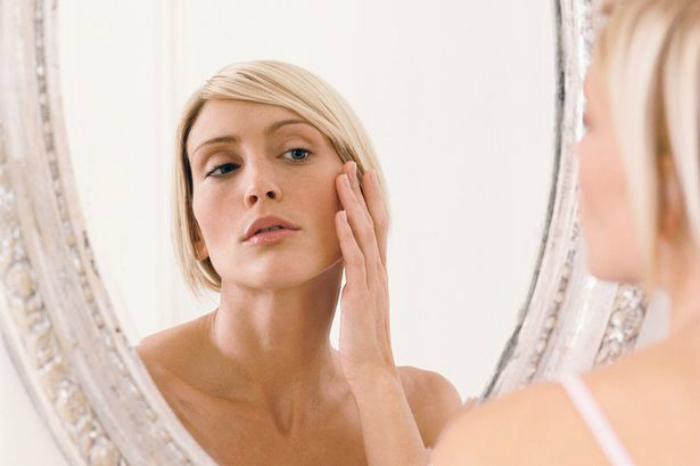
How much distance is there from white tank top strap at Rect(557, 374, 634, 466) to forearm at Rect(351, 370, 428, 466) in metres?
0.33

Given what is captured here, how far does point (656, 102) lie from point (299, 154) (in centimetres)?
33

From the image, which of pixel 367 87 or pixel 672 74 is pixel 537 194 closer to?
pixel 367 87

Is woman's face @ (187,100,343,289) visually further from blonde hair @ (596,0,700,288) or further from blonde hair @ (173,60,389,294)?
blonde hair @ (596,0,700,288)

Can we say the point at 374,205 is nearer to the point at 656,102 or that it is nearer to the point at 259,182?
the point at 259,182

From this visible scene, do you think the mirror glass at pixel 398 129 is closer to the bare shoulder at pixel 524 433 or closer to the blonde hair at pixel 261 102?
the blonde hair at pixel 261 102

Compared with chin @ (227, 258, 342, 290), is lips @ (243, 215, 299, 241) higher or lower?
higher

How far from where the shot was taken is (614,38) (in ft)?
1.52

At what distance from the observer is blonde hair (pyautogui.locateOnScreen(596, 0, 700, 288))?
0.45 meters

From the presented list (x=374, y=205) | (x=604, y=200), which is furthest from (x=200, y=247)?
(x=604, y=200)

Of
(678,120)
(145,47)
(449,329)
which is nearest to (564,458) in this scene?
(678,120)

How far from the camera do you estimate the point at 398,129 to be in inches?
29.5

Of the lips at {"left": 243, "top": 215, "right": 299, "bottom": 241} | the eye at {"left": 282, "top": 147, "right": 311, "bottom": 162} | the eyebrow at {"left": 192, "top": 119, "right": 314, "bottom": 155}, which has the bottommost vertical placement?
the lips at {"left": 243, "top": 215, "right": 299, "bottom": 241}

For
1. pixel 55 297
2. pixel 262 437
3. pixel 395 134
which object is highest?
pixel 395 134

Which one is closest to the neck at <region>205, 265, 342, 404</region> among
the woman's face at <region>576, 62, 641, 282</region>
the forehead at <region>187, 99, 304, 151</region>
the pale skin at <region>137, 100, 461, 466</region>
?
the pale skin at <region>137, 100, 461, 466</region>
